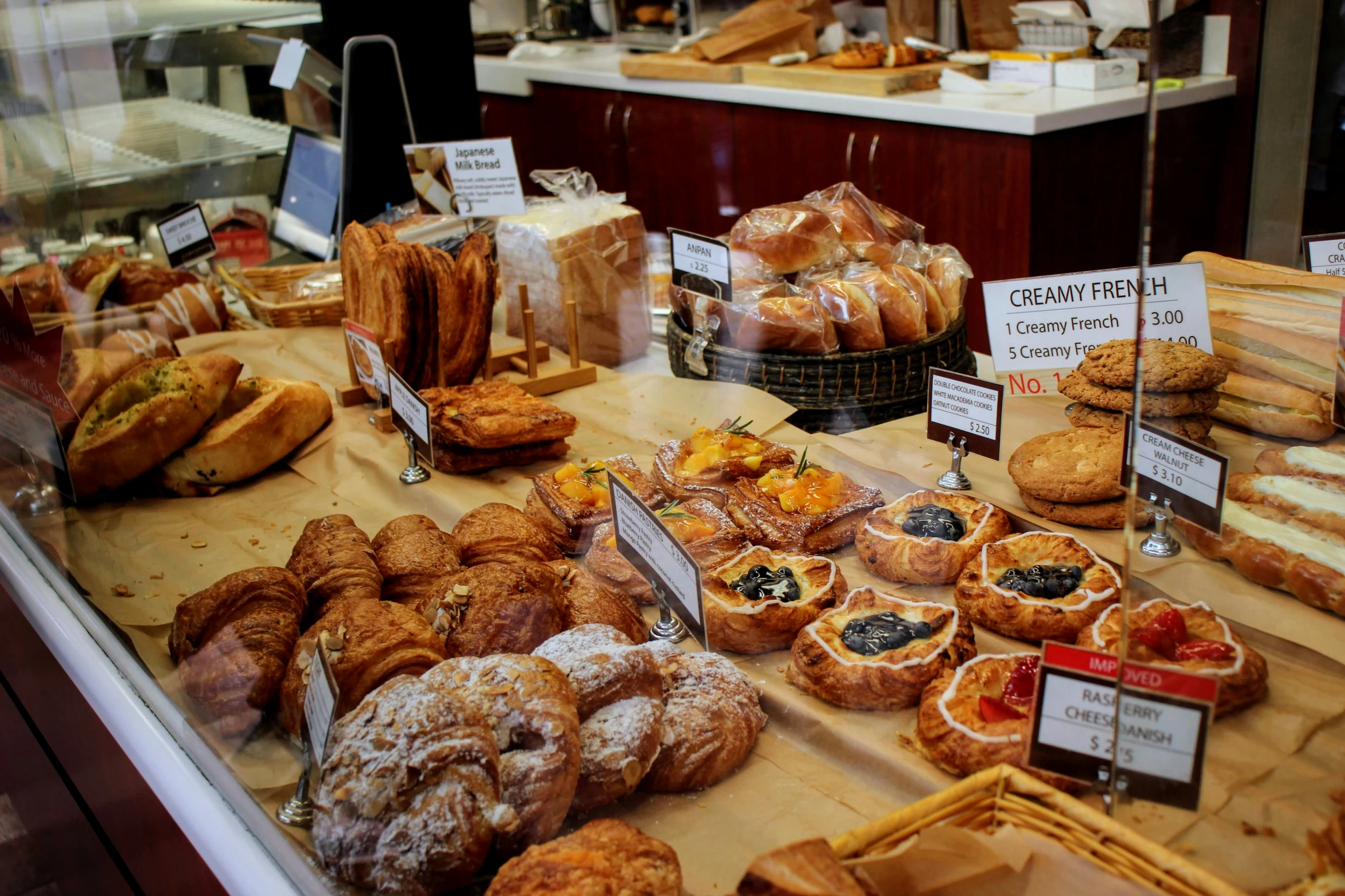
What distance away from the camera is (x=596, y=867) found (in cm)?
110

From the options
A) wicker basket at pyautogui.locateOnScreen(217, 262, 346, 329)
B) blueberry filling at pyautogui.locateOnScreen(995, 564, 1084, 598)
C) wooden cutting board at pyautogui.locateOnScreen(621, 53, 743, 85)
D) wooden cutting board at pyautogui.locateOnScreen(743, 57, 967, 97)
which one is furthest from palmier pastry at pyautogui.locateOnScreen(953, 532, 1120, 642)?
wooden cutting board at pyautogui.locateOnScreen(621, 53, 743, 85)

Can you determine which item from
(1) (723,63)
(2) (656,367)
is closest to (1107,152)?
(1) (723,63)

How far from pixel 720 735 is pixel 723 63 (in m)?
4.75

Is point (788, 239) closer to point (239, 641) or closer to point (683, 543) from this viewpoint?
point (683, 543)

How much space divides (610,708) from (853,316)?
4.25 ft

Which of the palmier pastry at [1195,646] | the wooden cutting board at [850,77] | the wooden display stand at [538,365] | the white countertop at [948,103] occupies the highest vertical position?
the wooden cutting board at [850,77]

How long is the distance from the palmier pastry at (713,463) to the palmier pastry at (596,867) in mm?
942

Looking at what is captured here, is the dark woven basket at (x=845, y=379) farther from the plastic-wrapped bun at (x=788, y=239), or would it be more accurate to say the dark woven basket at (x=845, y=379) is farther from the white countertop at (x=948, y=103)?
the white countertop at (x=948, y=103)

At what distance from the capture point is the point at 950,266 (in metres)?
2.62

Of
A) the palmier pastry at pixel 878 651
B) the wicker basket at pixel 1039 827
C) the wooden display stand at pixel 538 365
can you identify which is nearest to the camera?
the wicker basket at pixel 1039 827

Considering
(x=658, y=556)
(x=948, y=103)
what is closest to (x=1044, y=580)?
(x=658, y=556)

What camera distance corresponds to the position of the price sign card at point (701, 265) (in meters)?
2.54

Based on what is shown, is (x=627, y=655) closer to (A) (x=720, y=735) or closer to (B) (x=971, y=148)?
(A) (x=720, y=735)

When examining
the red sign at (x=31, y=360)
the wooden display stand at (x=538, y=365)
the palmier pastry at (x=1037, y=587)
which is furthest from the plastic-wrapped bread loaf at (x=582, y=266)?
the palmier pastry at (x=1037, y=587)
